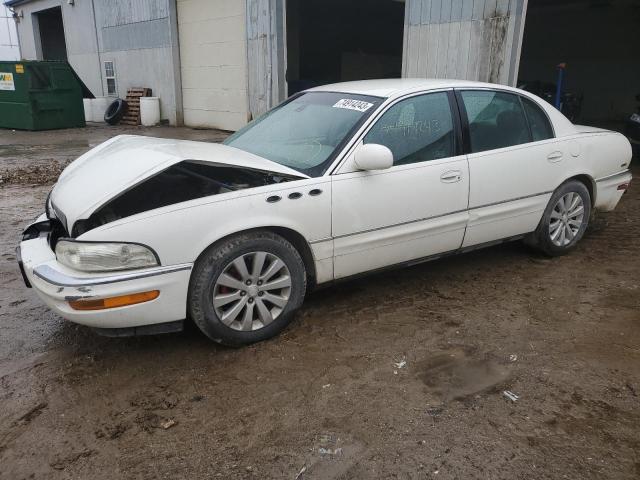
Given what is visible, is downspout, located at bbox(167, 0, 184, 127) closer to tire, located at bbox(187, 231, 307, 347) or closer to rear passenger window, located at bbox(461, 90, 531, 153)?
rear passenger window, located at bbox(461, 90, 531, 153)

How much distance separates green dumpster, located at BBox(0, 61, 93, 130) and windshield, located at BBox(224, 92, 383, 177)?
12.5 m

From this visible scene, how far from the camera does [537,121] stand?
4.31 metres

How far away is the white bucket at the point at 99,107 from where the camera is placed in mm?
17406

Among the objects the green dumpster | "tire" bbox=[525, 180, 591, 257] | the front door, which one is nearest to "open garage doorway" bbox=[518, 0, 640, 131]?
"tire" bbox=[525, 180, 591, 257]

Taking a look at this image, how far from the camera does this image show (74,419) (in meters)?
2.57

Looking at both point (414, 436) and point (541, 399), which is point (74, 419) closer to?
point (414, 436)

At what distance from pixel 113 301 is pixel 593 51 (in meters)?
19.4

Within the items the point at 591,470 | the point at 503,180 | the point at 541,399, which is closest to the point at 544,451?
the point at 591,470

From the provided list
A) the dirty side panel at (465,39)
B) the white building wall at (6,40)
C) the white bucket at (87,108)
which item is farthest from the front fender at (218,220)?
the white building wall at (6,40)

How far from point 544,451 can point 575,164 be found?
287 cm

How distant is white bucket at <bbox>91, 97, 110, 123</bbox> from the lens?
17406 millimetres

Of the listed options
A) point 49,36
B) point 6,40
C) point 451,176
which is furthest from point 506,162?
point 6,40

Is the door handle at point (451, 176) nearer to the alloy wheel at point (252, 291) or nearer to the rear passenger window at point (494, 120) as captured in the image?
the rear passenger window at point (494, 120)

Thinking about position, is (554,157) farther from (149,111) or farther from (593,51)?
(593,51)
